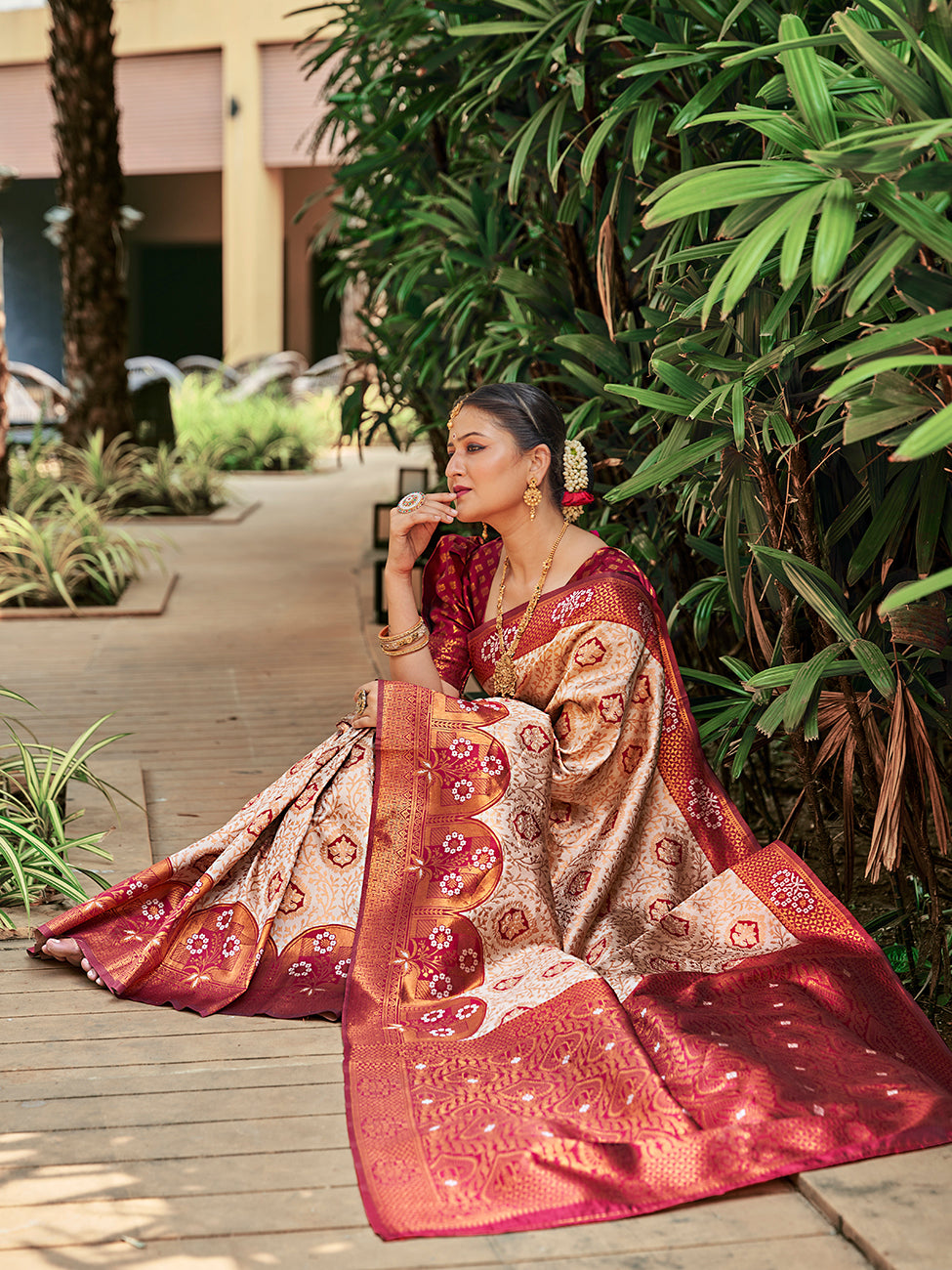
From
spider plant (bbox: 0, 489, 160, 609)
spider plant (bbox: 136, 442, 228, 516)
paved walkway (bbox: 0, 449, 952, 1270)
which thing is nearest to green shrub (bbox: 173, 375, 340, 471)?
spider plant (bbox: 136, 442, 228, 516)

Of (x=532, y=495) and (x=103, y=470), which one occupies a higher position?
(x=532, y=495)

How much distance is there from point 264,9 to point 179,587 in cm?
1139

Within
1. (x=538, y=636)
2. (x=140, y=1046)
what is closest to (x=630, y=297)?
(x=538, y=636)

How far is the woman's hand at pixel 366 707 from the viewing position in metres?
2.34

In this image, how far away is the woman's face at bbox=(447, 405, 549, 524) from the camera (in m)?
2.45

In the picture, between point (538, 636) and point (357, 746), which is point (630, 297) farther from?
point (357, 746)

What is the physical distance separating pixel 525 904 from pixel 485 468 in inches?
30.0

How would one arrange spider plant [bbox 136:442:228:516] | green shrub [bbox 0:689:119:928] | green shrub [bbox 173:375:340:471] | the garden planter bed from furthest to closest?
green shrub [bbox 173:375:340:471] → spider plant [bbox 136:442:228:516] → the garden planter bed → green shrub [bbox 0:689:119:928]

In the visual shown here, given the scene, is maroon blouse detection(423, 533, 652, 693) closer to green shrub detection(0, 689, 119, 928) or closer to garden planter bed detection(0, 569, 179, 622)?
green shrub detection(0, 689, 119, 928)

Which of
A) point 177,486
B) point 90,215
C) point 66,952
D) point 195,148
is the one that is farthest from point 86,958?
point 195,148

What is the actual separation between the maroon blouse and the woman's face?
0.17 metres

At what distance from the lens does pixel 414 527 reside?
254cm

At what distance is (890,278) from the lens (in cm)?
157

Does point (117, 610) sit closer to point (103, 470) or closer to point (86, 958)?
point (103, 470)
